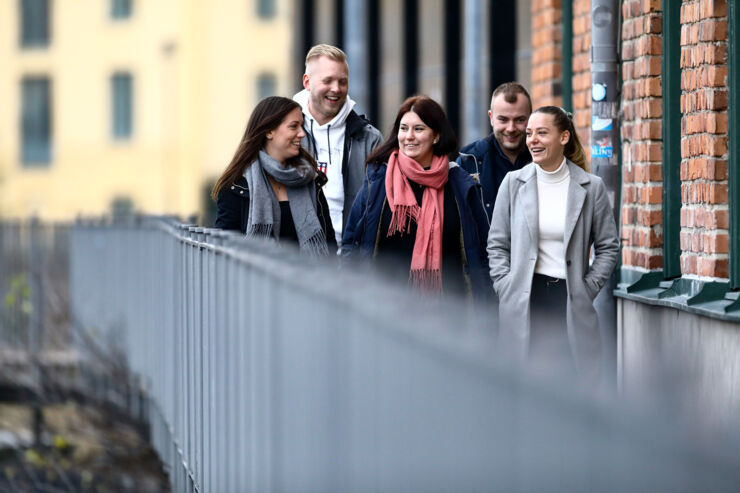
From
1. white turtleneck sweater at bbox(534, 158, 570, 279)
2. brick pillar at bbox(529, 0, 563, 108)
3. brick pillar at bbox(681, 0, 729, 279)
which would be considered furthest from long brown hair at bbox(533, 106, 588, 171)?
brick pillar at bbox(529, 0, 563, 108)

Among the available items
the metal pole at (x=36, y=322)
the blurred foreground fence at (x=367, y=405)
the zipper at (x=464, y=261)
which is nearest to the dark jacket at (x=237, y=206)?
the blurred foreground fence at (x=367, y=405)

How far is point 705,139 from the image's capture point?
7.61 metres

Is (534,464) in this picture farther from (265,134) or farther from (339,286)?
(265,134)

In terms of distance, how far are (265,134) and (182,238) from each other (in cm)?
104

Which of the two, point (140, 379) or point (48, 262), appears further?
point (48, 262)

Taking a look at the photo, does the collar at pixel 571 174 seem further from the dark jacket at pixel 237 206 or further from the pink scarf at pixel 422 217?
the dark jacket at pixel 237 206

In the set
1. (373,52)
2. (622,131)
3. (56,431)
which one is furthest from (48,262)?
(373,52)

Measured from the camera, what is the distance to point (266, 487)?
4.68 m

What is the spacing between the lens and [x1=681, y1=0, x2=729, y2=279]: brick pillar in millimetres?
7453

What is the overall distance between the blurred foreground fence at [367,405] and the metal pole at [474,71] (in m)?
7.87

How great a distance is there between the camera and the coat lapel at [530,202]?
6.79m

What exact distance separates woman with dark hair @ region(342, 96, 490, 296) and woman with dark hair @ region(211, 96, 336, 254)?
0.24 meters

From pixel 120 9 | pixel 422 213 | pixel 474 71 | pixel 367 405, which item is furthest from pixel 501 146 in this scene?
pixel 120 9

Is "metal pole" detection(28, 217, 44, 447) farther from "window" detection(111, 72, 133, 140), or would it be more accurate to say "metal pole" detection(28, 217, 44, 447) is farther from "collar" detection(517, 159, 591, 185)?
"window" detection(111, 72, 133, 140)
